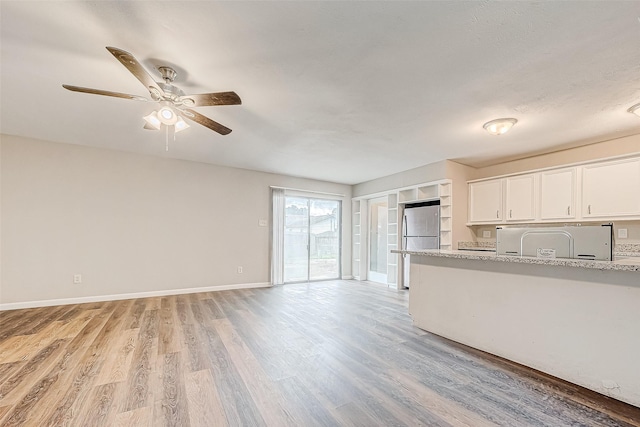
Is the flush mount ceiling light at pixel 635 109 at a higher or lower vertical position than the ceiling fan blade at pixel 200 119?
higher

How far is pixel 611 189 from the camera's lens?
140 inches

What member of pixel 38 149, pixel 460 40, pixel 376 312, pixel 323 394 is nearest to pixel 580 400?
pixel 323 394

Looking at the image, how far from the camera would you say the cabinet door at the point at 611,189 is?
3.39m

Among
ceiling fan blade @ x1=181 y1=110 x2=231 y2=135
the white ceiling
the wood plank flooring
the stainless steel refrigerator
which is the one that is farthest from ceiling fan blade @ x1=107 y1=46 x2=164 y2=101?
the stainless steel refrigerator

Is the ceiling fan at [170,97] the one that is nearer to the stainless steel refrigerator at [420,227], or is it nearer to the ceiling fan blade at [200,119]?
the ceiling fan blade at [200,119]

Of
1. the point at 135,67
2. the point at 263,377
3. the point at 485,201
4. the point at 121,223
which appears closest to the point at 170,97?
the point at 135,67

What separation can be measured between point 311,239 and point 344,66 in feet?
15.7

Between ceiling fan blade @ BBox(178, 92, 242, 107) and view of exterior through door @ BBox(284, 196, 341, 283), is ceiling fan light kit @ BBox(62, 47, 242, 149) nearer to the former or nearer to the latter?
ceiling fan blade @ BBox(178, 92, 242, 107)

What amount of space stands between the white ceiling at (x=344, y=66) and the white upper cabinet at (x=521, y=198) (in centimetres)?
73

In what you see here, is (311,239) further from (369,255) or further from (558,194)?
(558,194)

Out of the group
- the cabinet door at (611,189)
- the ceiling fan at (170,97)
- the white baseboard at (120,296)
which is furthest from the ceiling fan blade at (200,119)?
the cabinet door at (611,189)

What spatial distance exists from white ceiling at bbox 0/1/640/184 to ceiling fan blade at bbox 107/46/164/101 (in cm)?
18

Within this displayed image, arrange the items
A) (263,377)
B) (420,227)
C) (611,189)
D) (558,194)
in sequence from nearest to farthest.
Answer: (263,377) → (611,189) → (558,194) → (420,227)

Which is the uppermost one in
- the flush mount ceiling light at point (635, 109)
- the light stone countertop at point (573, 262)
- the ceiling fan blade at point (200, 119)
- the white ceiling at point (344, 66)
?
the white ceiling at point (344, 66)
